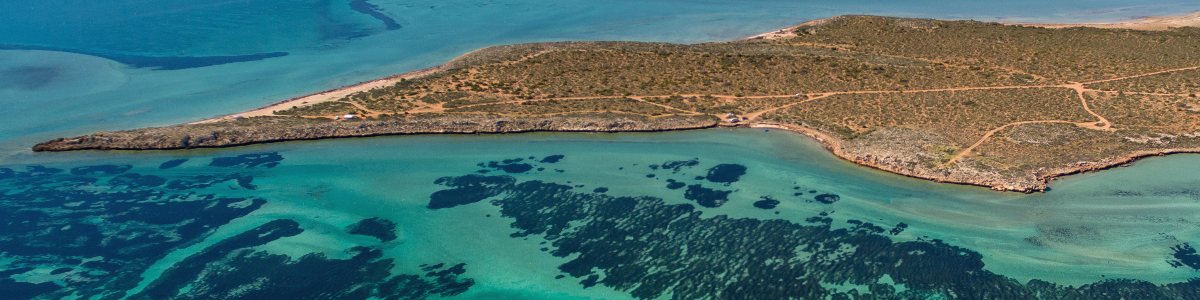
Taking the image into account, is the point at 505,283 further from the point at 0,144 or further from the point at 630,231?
the point at 0,144

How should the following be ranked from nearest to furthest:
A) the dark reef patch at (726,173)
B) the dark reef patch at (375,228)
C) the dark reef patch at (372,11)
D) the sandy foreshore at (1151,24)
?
the dark reef patch at (375,228) → the dark reef patch at (726,173) → the sandy foreshore at (1151,24) → the dark reef patch at (372,11)

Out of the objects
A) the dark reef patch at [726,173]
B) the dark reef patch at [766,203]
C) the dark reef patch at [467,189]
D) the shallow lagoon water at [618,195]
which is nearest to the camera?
the shallow lagoon water at [618,195]

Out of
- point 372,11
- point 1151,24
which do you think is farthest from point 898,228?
point 372,11

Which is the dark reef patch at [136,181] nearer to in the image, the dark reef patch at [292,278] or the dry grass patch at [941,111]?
the dark reef patch at [292,278]

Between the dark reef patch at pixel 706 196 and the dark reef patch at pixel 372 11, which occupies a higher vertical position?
the dark reef patch at pixel 372 11

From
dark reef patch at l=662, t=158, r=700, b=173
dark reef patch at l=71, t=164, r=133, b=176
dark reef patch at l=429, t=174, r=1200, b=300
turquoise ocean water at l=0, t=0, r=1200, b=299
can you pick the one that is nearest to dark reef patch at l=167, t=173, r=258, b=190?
turquoise ocean water at l=0, t=0, r=1200, b=299

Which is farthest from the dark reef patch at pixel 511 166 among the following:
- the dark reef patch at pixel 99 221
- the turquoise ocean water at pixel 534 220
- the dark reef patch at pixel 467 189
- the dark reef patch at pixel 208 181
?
the dark reef patch at pixel 208 181

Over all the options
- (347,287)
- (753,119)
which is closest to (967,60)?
(753,119)

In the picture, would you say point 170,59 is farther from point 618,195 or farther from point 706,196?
point 706,196
